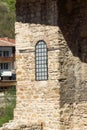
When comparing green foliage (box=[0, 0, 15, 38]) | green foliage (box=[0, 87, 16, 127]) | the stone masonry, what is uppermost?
green foliage (box=[0, 0, 15, 38])

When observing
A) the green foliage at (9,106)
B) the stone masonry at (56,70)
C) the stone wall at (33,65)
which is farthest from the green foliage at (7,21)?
the stone masonry at (56,70)

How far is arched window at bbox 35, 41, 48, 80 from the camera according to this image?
14516 mm

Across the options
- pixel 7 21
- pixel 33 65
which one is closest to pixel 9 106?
pixel 33 65

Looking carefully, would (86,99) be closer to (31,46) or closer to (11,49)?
(31,46)

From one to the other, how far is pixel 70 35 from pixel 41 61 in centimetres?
103

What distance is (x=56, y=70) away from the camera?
1421 cm

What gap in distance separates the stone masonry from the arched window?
0.11 meters

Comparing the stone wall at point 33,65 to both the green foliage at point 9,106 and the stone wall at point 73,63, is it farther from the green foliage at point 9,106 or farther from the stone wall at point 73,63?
the green foliage at point 9,106

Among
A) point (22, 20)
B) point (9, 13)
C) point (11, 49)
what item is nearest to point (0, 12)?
point (9, 13)

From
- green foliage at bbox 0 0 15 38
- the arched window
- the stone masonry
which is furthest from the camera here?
green foliage at bbox 0 0 15 38

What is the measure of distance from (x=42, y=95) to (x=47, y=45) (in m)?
1.32

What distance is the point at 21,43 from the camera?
49.1 ft

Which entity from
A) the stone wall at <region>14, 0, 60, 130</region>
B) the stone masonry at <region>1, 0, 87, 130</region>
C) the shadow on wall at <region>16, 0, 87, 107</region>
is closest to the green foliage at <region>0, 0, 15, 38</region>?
the stone wall at <region>14, 0, 60, 130</region>

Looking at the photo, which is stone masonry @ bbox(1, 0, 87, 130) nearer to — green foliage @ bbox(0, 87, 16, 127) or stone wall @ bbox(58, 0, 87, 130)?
stone wall @ bbox(58, 0, 87, 130)
